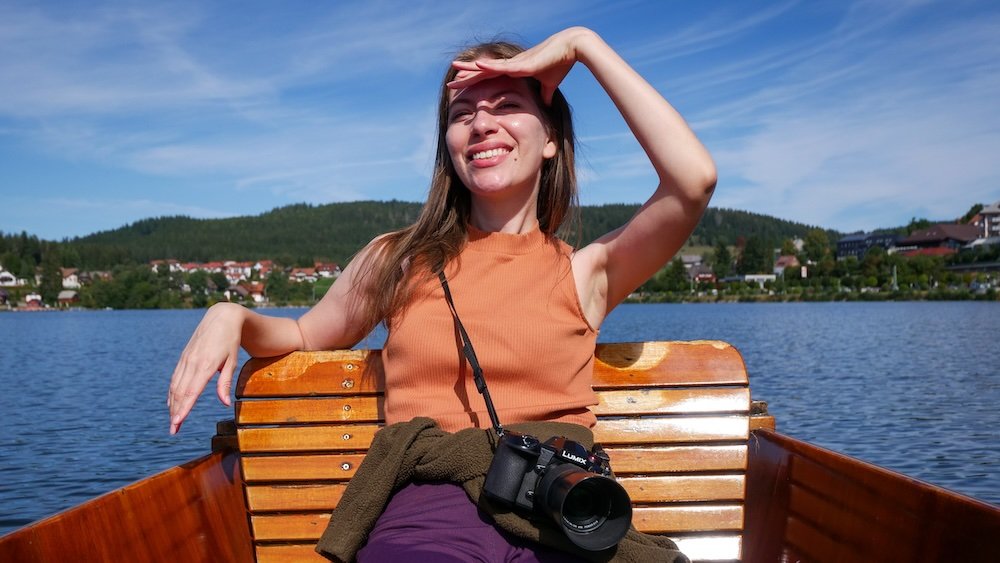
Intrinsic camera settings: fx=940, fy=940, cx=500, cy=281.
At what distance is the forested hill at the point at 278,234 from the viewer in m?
142

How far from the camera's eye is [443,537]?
239cm

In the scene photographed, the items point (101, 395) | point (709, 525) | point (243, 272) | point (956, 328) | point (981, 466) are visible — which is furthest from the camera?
point (243, 272)

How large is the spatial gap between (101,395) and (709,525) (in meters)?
20.2

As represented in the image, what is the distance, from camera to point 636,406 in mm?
3357

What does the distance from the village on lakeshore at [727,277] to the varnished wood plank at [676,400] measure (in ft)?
336

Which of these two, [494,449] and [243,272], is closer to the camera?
[494,449]

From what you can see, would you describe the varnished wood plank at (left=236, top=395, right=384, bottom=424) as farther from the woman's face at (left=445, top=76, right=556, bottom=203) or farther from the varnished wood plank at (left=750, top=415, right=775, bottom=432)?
the varnished wood plank at (left=750, top=415, right=775, bottom=432)

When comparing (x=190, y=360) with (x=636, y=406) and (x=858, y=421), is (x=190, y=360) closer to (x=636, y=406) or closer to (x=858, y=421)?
(x=636, y=406)

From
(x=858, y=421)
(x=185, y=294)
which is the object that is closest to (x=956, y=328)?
(x=858, y=421)

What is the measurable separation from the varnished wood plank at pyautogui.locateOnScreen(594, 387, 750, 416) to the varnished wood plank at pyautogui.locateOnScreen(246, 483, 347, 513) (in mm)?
1012

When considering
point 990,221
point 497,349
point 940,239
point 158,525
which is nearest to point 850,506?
point 497,349

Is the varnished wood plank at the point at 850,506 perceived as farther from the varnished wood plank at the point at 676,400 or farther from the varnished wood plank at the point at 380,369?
the varnished wood plank at the point at 380,369

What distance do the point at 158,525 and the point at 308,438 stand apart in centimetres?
57

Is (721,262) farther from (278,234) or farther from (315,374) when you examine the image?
(315,374)
